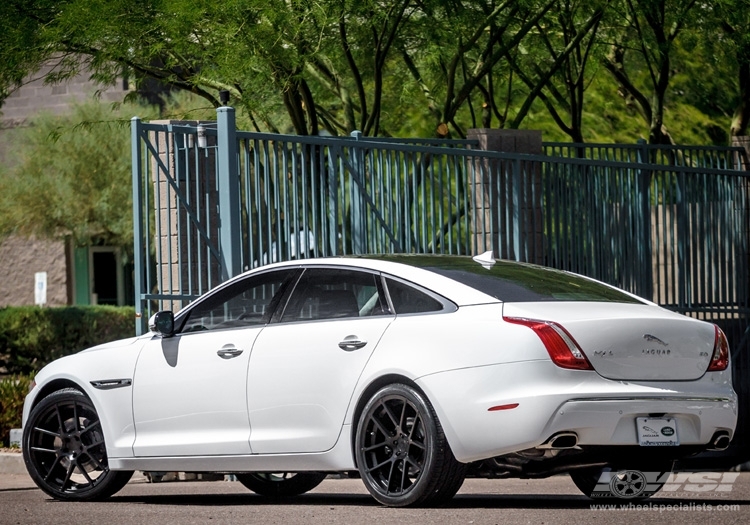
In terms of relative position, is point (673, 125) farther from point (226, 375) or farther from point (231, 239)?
point (226, 375)

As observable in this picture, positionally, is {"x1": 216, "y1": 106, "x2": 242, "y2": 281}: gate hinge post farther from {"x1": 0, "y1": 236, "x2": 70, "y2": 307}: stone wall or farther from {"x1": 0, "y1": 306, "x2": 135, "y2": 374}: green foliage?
{"x1": 0, "y1": 236, "x2": 70, "y2": 307}: stone wall

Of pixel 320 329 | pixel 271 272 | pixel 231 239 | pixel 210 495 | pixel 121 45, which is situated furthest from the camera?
pixel 121 45

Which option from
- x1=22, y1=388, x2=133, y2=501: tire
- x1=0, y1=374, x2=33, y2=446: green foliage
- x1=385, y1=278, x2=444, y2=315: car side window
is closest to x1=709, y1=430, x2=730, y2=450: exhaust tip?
x1=385, y1=278, x2=444, y2=315: car side window

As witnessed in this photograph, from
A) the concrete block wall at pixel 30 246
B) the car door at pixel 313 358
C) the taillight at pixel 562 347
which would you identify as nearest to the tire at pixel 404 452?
the car door at pixel 313 358

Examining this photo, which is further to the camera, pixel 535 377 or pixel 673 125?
pixel 673 125

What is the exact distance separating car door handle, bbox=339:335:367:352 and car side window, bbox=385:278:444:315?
27cm

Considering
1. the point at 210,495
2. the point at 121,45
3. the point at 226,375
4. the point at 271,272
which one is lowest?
the point at 210,495

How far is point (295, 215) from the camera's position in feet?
41.2

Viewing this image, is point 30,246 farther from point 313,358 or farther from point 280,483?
point 313,358

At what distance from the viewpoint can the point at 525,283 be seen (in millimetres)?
8289

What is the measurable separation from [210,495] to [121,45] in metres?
8.18

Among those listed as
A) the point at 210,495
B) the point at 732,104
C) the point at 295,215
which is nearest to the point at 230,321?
the point at 210,495

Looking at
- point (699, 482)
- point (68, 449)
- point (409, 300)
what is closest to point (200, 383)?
point (68, 449)

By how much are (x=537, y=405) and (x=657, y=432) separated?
0.74 meters
